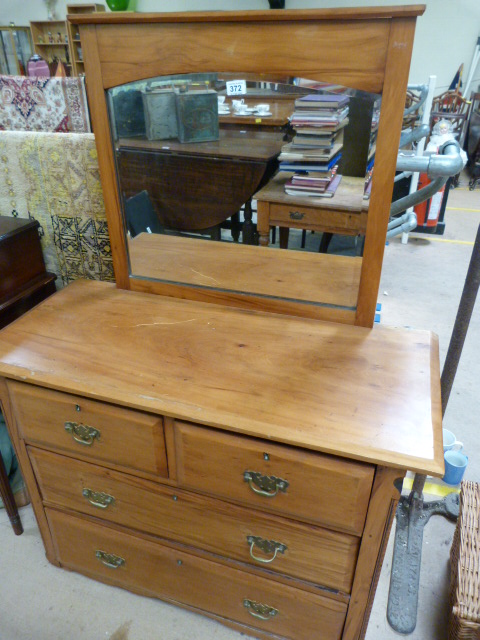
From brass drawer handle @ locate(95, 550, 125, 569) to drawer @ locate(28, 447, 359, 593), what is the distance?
14cm

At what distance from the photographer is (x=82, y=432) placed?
1092 mm

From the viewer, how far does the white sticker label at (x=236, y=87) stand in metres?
1.03

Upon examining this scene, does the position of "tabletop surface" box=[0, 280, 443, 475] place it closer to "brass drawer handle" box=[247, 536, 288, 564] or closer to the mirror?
the mirror

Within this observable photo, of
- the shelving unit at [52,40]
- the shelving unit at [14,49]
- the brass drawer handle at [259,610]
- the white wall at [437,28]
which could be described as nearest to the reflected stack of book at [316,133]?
the brass drawer handle at [259,610]

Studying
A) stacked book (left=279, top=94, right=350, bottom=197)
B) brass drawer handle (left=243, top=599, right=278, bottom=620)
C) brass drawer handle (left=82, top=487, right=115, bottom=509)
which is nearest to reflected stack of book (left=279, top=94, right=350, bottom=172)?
stacked book (left=279, top=94, right=350, bottom=197)

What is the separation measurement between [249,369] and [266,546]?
0.40 m

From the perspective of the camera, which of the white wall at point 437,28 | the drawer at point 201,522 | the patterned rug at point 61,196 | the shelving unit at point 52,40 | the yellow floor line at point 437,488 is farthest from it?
the shelving unit at point 52,40

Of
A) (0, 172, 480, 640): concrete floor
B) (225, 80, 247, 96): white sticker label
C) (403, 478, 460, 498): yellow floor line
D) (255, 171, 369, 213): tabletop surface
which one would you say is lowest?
(403, 478, 460, 498): yellow floor line

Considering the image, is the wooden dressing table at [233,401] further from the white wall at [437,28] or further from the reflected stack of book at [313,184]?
the white wall at [437,28]

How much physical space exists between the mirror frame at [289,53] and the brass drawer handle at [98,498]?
717 millimetres

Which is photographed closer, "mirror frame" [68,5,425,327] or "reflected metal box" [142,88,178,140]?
"mirror frame" [68,5,425,327]

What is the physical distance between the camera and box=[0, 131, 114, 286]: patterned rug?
4.57ft

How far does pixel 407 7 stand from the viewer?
838 mm

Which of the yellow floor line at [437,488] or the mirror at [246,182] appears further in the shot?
the yellow floor line at [437,488]
